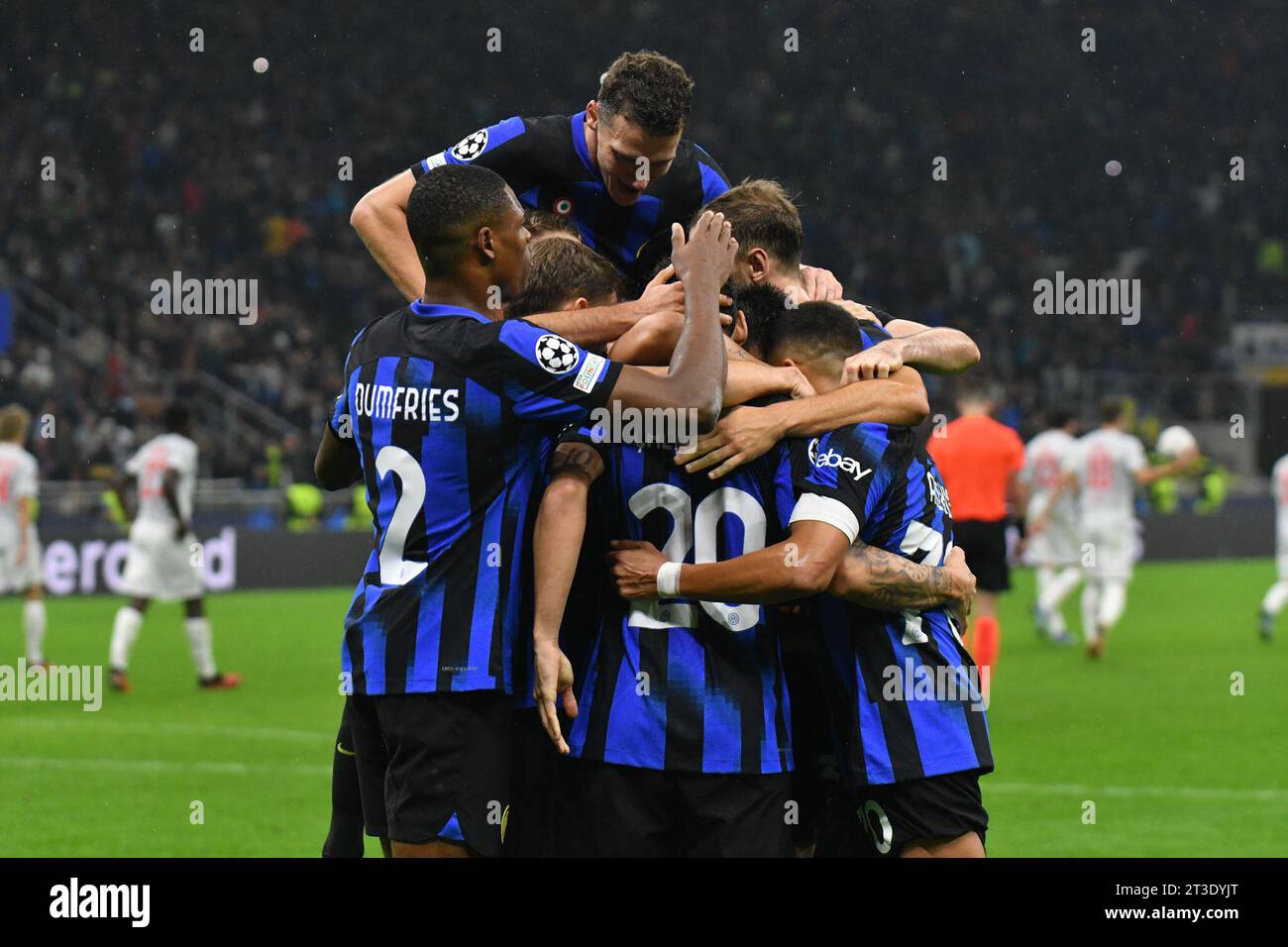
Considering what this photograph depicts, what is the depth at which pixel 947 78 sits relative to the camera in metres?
29.8

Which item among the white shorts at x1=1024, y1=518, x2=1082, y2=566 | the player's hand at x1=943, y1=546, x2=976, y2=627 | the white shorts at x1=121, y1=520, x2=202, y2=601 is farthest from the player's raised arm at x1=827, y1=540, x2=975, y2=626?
the white shorts at x1=1024, y1=518, x2=1082, y2=566

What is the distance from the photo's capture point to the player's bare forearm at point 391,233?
460cm

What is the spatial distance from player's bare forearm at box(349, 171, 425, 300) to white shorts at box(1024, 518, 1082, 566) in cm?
1066

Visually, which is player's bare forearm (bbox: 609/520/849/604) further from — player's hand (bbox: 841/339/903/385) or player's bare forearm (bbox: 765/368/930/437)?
player's hand (bbox: 841/339/903/385)

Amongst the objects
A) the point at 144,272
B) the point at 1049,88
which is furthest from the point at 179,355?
the point at 1049,88

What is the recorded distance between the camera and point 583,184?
15.5 feet

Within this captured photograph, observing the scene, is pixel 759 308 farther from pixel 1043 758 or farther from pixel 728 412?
pixel 1043 758

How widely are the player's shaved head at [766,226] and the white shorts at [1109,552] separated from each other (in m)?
10.1

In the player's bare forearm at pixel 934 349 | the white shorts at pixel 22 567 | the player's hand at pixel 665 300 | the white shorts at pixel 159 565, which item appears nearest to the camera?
the player's hand at pixel 665 300

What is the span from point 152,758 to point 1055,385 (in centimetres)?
2006

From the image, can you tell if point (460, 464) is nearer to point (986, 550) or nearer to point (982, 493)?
point (986, 550)

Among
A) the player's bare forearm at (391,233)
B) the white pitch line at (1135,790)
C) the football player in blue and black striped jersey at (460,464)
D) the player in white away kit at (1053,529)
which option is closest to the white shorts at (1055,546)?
the player in white away kit at (1053,529)

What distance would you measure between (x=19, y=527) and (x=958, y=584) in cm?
1077

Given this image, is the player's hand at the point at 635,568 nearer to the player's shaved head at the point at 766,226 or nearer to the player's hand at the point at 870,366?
the player's hand at the point at 870,366
